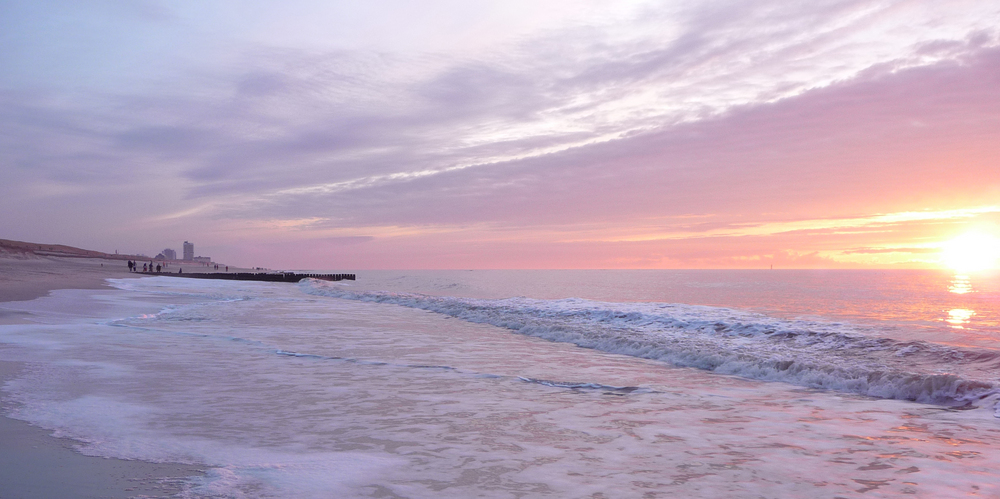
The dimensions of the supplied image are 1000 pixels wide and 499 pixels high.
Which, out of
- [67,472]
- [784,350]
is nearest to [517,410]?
[67,472]

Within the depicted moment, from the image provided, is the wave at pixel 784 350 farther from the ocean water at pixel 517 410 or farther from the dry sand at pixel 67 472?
the dry sand at pixel 67 472

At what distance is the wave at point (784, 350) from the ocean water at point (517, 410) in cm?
8

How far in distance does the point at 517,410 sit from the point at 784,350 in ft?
33.0

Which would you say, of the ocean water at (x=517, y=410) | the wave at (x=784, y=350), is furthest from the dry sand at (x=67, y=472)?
the wave at (x=784, y=350)

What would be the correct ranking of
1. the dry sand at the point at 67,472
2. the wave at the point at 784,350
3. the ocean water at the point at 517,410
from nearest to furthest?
the dry sand at the point at 67,472 → the ocean water at the point at 517,410 → the wave at the point at 784,350

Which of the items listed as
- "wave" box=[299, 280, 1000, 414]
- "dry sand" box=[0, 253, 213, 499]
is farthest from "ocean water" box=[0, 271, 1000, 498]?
Result: "dry sand" box=[0, 253, 213, 499]

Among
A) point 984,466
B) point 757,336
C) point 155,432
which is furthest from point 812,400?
point 155,432

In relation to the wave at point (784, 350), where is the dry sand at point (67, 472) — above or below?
above

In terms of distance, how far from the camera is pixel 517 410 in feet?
27.3

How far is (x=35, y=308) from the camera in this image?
19.2m

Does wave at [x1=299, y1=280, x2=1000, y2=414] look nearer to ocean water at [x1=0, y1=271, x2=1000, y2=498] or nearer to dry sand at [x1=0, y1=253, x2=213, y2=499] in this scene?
ocean water at [x1=0, y1=271, x2=1000, y2=498]

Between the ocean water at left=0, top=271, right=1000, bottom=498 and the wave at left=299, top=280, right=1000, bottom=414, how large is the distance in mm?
83

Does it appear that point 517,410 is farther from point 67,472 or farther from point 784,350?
point 784,350

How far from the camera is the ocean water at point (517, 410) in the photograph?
554 centimetres
